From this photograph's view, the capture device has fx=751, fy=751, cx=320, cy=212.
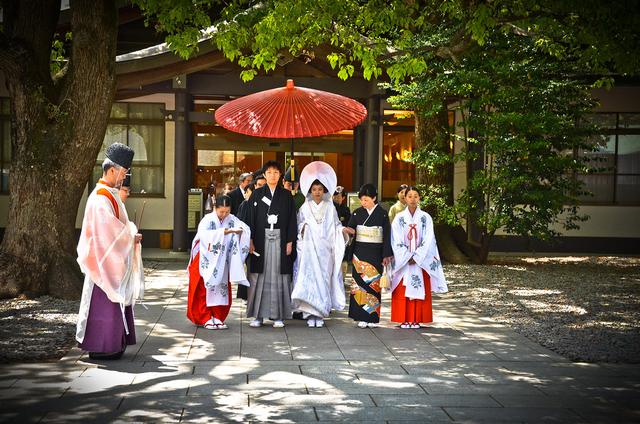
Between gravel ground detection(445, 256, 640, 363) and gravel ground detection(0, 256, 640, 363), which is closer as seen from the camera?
gravel ground detection(0, 256, 640, 363)

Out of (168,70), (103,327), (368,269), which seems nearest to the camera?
(103,327)

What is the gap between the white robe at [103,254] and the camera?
265 inches

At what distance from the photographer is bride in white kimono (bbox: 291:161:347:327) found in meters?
8.74

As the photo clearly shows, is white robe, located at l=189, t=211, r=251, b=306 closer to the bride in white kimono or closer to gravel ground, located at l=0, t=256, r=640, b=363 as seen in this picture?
the bride in white kimono

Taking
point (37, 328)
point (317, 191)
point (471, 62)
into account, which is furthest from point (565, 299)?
point (37, 328)

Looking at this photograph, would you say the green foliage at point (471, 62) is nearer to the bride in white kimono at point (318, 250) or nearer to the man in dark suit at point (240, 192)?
the man in dark suit at point (240, 192)

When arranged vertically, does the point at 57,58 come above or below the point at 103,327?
above

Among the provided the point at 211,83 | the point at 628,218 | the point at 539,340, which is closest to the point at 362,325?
the point at 539,340

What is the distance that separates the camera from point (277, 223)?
29.1ft

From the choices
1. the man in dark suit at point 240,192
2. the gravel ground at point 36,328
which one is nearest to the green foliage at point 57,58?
the man in dark suit at point 240,192

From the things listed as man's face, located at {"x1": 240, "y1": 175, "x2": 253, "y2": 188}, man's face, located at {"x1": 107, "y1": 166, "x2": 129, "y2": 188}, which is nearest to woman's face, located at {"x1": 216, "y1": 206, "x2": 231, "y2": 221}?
man's face, located at {"x1": 107, "y1": 166, "x2": 129, "y2": 188}

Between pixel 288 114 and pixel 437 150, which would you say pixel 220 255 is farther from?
pixel 437 150

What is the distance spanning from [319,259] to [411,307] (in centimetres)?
121

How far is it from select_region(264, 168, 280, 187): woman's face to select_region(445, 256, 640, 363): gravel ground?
3230mm
